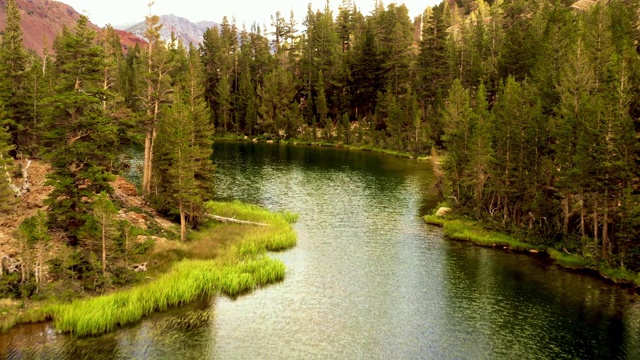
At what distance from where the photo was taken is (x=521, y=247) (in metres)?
46.1

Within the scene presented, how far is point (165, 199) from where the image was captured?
48719 mm

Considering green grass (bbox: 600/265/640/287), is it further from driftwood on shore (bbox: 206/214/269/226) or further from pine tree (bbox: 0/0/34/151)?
pine tree (bbox: 0/0/34/151)

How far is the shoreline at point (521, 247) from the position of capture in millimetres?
37053

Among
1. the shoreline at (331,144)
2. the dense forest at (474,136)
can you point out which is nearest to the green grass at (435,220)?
the dense forest at (474,136)

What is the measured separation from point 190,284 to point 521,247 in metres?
31.9

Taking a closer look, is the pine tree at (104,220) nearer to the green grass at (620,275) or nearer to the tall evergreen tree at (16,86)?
the tall evergreen tree at (16,86)

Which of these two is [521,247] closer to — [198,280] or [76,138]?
[198,280]

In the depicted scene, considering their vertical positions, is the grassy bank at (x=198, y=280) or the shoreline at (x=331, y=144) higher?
the shoreline at (x=331, y=144)

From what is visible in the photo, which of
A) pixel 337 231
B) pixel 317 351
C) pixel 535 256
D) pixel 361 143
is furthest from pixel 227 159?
pixel 317 351

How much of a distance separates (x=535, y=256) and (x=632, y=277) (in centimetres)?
883

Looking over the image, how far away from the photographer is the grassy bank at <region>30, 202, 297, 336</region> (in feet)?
89.6

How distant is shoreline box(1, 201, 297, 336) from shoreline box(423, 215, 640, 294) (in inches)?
700

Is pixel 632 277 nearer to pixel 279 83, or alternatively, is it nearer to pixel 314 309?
pixel 314 309

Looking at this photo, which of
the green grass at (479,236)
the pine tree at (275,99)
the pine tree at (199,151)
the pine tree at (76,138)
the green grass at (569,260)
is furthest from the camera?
the pine tree at (275,99)
